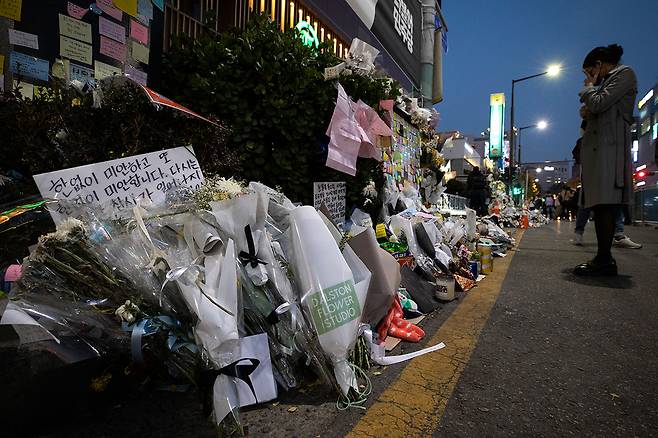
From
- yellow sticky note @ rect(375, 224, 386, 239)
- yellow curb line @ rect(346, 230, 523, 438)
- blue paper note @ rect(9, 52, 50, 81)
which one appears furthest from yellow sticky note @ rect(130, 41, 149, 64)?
yellow curb line @ rect(346, 230, 523, 438)

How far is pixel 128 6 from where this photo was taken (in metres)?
3.20

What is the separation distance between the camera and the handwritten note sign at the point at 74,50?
2.78 m

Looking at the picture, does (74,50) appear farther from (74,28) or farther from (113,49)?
(113,49)

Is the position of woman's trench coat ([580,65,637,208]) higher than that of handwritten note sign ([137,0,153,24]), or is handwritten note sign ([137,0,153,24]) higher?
handwritten note sign ([137,0,153,24])

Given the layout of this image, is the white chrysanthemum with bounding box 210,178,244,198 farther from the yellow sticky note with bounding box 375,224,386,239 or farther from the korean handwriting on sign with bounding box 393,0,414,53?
the korean handwriting on sign with bounding box 393,0,414,53

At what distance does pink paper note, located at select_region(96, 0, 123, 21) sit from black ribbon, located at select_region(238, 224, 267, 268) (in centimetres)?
265

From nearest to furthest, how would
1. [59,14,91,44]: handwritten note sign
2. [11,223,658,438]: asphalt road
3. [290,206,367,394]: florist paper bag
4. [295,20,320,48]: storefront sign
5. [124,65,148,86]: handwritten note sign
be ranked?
[11,223,658,438]: asphalt road, [290,206,367,394]: florist paper bag, [59,14,91,44]: handwritten note sign, [124,65,148,86]: handwritten note sign, [295,20,320,48]: storefront sign

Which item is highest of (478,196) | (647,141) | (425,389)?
(647,141)

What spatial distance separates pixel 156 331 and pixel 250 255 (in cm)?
47

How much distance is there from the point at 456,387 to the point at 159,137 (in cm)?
223

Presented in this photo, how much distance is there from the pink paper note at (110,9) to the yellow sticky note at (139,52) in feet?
0.72

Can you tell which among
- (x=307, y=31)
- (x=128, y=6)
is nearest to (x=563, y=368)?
(x=128, y=6)

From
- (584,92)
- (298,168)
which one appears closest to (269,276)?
(298,168)

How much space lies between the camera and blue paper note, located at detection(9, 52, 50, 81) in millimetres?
2545
